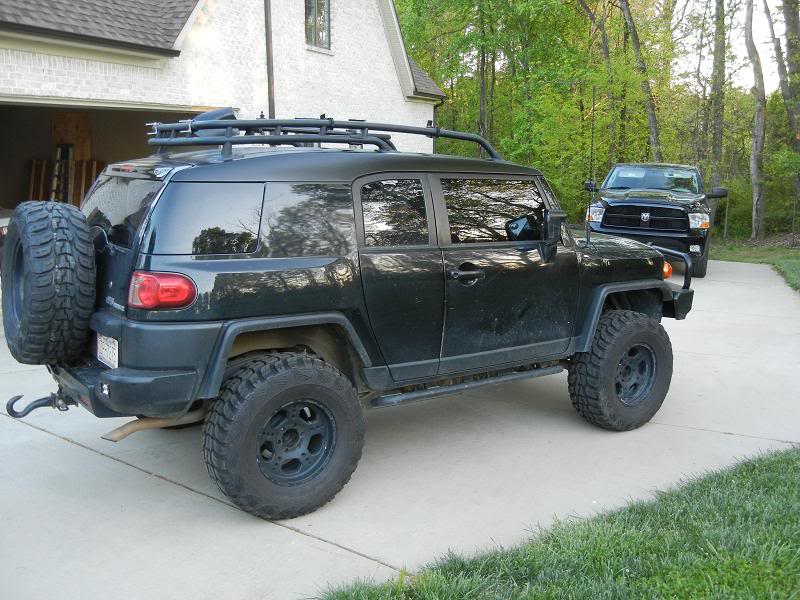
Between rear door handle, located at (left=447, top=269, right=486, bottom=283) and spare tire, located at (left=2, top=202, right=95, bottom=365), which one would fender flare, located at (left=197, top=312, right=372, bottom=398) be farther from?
rear door handle, located at (left=447, top=269, right=486, bottom=283)

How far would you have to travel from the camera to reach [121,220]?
12.9 ft

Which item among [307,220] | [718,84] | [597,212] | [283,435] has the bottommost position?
[283,435]

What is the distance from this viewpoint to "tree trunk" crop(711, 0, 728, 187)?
826 inches

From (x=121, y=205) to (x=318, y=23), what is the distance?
13.3 metres

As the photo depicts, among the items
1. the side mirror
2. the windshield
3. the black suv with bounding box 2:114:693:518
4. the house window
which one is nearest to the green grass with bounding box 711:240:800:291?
the side mirror

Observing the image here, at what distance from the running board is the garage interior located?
1274 centimetres

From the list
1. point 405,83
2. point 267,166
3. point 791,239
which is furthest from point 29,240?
point 791,239

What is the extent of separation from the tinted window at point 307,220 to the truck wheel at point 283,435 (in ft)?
1.87

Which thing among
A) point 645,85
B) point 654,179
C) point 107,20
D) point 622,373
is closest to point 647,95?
point 645,85

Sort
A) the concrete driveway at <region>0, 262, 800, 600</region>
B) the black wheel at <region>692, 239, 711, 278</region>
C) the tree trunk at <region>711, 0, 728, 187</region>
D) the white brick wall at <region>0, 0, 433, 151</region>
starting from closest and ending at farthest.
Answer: the concrete driveway at <region>0, 262, 800, 600</region>, the white brick wall at <region>0, 0, 433, 151</region>, the black wheel at <region>692, 239, 711, 278</region>, the tree trunk at <region>711, 0, 728, 187</region>

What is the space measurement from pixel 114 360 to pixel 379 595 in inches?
67.1

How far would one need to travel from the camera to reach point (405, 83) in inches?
727

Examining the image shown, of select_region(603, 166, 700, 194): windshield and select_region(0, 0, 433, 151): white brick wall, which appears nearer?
select_region(0, 0, 433, 151): white brick wall

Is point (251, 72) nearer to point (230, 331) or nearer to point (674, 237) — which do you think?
point (674, 237)
